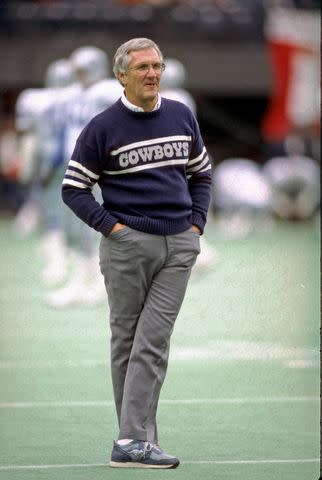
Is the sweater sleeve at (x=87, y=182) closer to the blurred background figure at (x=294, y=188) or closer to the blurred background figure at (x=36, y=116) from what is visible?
the blurred background figure at (x=36, y=116)

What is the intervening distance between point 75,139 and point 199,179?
24.3 ft

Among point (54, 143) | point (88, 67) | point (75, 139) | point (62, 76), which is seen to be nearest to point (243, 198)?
point (62, 76)

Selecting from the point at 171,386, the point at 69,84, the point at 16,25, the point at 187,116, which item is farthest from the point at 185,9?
the point at 187,116

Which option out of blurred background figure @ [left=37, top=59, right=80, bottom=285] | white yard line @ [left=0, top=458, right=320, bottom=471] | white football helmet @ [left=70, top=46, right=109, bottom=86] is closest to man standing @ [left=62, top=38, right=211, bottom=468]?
white yard line @ [left=0, top=458, right=320, bottom=471]

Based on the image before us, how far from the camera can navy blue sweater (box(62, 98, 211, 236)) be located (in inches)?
292

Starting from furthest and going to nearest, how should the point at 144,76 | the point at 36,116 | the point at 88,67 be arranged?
the point at 36,116
the point at 88,67
the point at 144,76

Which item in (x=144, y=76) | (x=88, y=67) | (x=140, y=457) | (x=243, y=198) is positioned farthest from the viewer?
(x=243, y=198)

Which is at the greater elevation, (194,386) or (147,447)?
(194,386)

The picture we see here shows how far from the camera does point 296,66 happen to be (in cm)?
2978

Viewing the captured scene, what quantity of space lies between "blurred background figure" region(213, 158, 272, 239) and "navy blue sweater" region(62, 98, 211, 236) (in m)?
21.8

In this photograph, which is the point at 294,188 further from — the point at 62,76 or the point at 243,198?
the point at 62,76

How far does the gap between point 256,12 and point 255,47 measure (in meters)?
1.06

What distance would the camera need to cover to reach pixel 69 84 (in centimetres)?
1605

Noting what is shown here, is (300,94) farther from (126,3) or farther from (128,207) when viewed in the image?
(128,207)
